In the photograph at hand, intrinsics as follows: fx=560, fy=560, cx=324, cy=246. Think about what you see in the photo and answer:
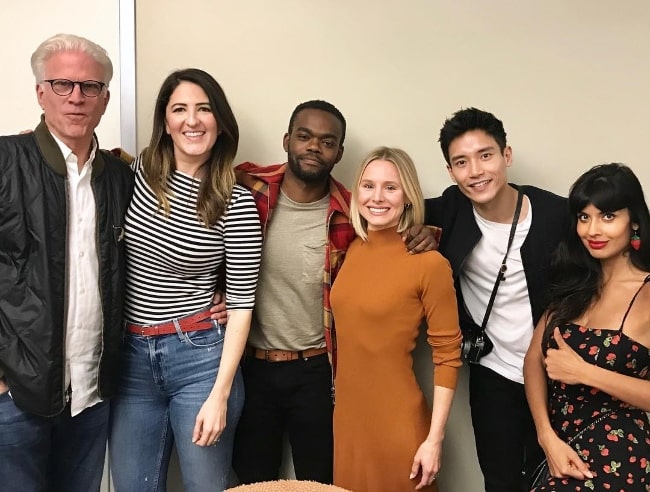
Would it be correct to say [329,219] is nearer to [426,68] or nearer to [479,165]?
[479,165]

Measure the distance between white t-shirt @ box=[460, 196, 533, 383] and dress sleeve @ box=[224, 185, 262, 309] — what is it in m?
0.72

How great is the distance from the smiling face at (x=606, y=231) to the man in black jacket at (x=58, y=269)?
4.26 ft

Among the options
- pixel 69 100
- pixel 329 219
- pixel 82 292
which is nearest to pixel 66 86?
pixel 69 100

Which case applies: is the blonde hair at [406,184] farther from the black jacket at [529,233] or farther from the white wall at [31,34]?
the white wall at [31,34]

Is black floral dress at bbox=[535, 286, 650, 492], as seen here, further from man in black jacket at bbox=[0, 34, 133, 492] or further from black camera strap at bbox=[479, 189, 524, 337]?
man in black jacket at bbox=[0, 34, 133, 492]

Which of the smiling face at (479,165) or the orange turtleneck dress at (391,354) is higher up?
the smiling face at (479,165)

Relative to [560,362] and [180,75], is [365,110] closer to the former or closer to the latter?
[180,75]

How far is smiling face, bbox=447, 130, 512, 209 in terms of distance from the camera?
1708 mm

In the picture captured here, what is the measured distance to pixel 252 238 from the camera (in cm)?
161

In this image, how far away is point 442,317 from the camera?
160cm

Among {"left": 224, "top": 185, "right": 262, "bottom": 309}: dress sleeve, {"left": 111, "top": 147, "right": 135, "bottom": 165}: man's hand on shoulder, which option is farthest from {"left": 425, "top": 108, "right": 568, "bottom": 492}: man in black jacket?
{"left": 111, "top": 147, "right": 135, "bottom": 165}: man's hand on shoulder

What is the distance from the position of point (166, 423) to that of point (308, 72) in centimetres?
129

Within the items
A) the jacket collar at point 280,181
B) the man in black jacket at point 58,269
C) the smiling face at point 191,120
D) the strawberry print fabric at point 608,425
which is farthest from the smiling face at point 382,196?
the man in black jacket at point 58,269

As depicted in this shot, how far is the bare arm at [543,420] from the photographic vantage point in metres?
1.49
